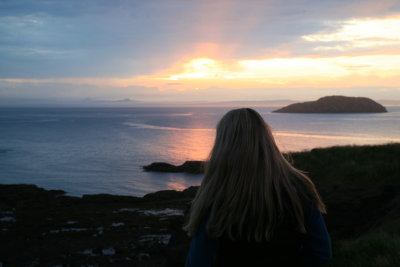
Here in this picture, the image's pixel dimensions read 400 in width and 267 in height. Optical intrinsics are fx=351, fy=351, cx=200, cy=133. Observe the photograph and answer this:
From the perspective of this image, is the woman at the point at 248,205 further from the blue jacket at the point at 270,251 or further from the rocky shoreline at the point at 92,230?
the rocky shoreline at the point at 92,230

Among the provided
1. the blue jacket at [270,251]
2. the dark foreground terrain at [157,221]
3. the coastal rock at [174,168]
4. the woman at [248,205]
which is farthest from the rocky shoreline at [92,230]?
the coastal rock at [174,168]

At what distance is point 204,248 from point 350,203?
1126cm

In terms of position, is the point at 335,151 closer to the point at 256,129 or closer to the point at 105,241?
the point at 105,241

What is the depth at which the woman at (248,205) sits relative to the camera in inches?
73.4

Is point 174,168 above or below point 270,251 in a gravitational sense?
below

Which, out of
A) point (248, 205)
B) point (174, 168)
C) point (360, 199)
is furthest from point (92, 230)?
point (174, 168)

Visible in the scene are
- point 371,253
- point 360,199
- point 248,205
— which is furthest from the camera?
point 360,199

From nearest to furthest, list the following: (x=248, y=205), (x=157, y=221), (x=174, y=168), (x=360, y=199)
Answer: (x=248, y=205) < (x=360, y=199) < (x=157, y=221) < (x=174, y=168)

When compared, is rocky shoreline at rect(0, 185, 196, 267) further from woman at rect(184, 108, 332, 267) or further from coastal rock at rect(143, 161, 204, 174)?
coastal rock at rect(143, 161, 204, 174)

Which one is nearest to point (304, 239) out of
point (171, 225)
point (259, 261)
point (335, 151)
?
point (259, 261)

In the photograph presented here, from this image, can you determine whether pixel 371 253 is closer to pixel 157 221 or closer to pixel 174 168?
pixel 157 221

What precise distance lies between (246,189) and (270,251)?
0.40 metres

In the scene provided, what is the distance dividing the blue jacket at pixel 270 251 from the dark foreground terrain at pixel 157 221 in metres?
3.52

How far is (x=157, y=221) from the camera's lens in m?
15.6
